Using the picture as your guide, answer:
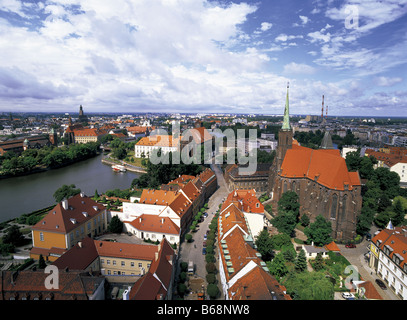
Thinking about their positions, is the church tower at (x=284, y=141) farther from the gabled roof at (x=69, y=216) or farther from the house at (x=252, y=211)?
the gabled roof at (x=69, y=216)

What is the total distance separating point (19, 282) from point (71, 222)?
7.26 metres

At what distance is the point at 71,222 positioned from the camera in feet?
67.4

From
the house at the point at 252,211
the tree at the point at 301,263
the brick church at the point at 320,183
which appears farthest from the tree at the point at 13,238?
the brick church at the point at 320,183

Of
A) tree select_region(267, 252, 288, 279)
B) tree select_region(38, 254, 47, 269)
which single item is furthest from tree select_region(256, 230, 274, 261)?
tree select_region(38, 254, 47, 269)

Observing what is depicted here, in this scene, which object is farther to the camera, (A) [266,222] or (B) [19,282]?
(A) [266,222]

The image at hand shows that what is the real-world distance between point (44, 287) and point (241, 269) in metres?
9.97

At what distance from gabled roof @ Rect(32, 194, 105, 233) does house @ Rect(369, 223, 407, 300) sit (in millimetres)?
22101

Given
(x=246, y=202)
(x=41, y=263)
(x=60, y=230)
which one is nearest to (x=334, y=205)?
(x=246, y=202)

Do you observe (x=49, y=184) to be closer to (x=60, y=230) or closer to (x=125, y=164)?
(x=125, y=164)

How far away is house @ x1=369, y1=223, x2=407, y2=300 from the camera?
659 inches

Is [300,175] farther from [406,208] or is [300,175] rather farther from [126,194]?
[126,194]

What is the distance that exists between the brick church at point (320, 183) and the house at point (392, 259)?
3.59 meters

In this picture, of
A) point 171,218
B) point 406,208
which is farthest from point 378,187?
point 171,218
